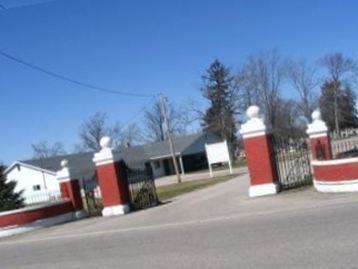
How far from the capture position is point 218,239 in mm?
13086

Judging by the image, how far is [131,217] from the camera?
22.6 metres

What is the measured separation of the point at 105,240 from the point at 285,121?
8707 cm

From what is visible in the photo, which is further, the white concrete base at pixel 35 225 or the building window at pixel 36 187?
the building window at pixel 36 187

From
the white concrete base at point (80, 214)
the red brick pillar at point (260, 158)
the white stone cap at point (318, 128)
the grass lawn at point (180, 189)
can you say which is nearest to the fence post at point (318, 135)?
the white stone cap at point (318, 128)

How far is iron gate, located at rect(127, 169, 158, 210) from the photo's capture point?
25947mm

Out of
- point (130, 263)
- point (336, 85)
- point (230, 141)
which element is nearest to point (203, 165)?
point (230, 141)

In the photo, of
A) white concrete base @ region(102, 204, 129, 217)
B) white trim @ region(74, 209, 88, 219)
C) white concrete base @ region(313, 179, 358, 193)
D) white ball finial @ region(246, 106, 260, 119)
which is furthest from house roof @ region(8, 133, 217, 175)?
white concrete base @ region(313, 179, 358, 193)

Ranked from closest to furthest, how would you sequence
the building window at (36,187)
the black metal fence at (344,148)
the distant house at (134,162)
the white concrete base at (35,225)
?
the white concrete base at (35,225) < the black metal fence at (344,148) < the building window at (36,187) < the distant house at (134,162)

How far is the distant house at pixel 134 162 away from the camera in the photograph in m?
79.2

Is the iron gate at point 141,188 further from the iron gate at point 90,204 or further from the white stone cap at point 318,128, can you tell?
the white stone cap at point 318,128

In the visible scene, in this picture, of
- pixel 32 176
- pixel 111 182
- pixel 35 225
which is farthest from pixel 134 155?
pixel 111 182

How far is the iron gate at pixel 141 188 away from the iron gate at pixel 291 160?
4.99m

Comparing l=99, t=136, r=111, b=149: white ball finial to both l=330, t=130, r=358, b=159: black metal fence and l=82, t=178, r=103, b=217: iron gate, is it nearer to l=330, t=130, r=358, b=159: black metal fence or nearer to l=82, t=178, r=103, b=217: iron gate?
l=82, t=178, r=103, b=217: iron gate

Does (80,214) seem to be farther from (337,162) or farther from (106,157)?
(337,162)
